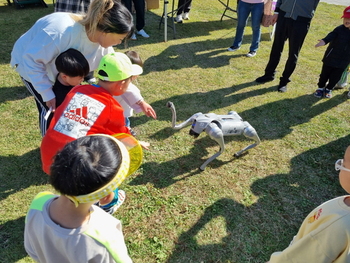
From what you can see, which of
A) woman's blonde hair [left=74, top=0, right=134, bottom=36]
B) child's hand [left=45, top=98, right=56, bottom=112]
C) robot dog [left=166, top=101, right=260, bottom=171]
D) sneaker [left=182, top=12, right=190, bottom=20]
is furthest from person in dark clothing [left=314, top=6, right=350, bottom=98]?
sneaker [left=182, top=12, right=190, bottom=20]

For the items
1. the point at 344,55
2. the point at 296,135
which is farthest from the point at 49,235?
the point at 344,55

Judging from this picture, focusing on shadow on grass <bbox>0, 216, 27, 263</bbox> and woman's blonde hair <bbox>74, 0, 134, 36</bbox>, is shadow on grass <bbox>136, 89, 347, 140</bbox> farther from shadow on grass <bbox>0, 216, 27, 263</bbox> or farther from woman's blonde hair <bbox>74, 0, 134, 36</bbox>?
shadow on grass <bbox>0, 216, 27, 263</bbox>

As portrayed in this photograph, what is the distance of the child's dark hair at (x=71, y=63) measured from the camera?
2320mm

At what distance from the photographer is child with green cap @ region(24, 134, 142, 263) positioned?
1064 mm

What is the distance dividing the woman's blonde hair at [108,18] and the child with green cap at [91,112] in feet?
0.90

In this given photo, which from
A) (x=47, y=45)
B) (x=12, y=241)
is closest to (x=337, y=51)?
(x=47, y=45)

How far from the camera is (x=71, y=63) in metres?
2.32

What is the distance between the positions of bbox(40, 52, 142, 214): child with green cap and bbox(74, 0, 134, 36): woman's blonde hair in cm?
27

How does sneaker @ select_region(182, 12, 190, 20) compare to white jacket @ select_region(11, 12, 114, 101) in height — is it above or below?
below

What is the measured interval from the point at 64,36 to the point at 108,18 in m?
0.43

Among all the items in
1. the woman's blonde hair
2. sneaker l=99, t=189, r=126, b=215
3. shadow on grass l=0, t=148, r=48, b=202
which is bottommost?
shadow on grass l=0, t=148, r=48, b=202

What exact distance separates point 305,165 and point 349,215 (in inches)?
86.8

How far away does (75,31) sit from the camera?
2.37m

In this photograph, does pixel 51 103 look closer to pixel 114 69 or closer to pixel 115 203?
pixel 114 69
